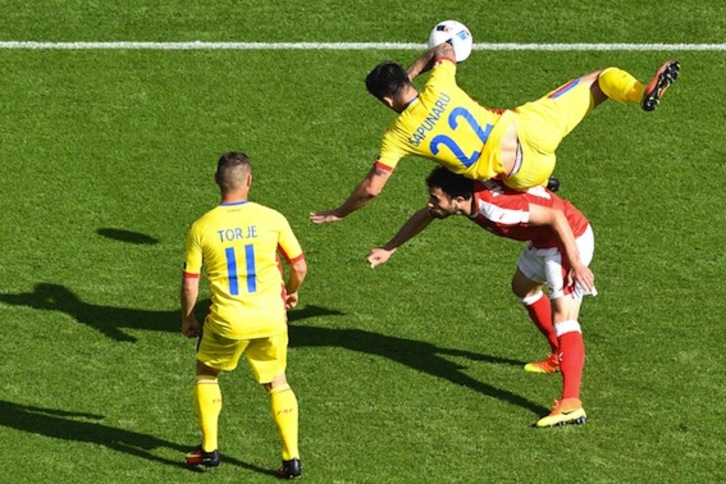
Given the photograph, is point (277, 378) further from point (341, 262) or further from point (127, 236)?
point (127, 236)

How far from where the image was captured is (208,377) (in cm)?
1146

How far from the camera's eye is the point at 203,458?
38.0 feet

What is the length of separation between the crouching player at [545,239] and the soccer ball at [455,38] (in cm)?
152

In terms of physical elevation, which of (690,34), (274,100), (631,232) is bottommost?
(631,232)

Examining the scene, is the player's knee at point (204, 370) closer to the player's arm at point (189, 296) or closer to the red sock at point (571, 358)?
the player's arm at point (189, 296)

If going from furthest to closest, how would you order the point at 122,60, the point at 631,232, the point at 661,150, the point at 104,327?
the point at 122,60, the point at 661,150, the point at 631,232, the point at 104,327

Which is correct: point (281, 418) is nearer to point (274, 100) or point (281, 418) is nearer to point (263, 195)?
point (263, 195)

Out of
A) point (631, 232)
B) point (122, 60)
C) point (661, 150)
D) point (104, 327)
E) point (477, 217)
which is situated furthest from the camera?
point (122, 60)

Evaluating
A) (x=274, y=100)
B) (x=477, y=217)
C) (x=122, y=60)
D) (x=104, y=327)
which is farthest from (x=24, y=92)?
(x=477, y=217)

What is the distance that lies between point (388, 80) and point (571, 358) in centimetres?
258

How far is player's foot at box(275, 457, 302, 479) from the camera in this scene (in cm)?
1153

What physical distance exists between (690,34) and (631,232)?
3.78 metres

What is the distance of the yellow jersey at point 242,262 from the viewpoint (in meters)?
11.0

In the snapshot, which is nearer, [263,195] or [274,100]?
[263,195]
